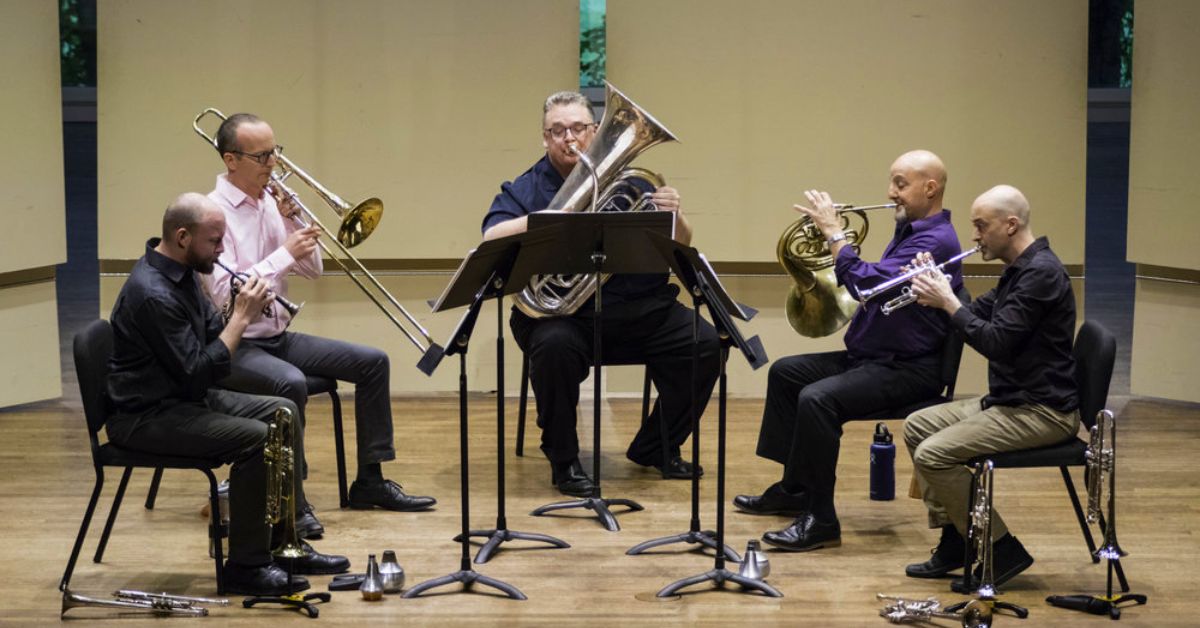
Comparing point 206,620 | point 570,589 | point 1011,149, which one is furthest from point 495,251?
point 1011,149

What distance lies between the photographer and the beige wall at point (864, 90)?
671 cm

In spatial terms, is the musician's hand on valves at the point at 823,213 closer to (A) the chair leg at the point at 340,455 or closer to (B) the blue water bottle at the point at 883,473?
(B) the blue water bottle at the point at 883,473

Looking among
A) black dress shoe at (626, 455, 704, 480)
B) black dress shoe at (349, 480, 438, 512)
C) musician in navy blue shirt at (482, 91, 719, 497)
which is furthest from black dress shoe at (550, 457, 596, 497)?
black dress shoe at (349, 480, 438, 512)

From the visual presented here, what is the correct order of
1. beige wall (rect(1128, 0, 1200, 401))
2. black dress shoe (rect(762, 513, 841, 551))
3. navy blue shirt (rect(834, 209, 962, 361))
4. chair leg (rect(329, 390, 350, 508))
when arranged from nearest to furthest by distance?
black dress shoe (rect(762, 513, 841, 551)), navy blue shirt (rect(834, 209, 962, 361)), chair leg (rect(329, 390, 350, 508)), beige wall (rect(1128, 0, 1200, 401))

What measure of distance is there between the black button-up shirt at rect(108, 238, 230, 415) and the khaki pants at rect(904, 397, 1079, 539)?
6.81 feet

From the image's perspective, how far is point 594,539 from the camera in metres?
4.79

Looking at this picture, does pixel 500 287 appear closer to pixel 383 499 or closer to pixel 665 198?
pixel 665 198

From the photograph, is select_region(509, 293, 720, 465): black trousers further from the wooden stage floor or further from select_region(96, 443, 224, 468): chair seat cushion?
select_region(96, 443, 224, 468): chair seat cushion

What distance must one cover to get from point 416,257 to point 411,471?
60.1 inches

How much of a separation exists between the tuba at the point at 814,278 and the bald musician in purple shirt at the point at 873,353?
203 millimetres

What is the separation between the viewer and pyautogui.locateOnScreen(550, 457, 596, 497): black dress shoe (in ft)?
17.4

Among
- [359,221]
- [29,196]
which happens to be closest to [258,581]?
[359,221]

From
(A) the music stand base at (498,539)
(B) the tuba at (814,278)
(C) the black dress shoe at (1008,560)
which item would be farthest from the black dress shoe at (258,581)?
(B) the tuba at (814,278)

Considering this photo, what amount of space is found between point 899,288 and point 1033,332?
→ 2.09 feet
